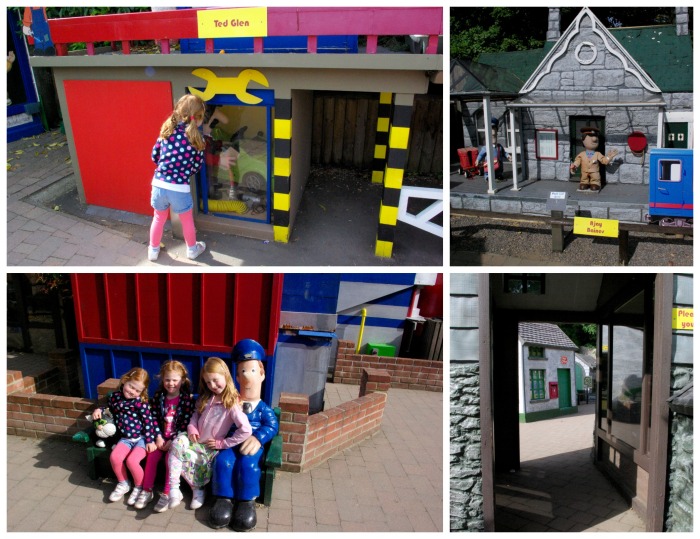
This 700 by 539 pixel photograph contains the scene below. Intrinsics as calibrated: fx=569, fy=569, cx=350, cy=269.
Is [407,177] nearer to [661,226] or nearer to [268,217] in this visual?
[268,217]

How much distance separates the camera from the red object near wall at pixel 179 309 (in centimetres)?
483

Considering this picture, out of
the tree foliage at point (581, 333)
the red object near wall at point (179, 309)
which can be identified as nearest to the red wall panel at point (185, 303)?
the red object near wall at point (179, 309)

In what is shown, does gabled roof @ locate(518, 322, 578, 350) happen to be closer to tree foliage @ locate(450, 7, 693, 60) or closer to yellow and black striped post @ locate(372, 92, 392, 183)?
yellow and black striped post @ locate(372, 92, 392, 183)

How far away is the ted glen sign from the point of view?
6.12m

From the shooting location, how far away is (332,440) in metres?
4.97

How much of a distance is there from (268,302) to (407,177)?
4.76 m

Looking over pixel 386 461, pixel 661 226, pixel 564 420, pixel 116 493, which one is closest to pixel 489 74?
pixel 661 226

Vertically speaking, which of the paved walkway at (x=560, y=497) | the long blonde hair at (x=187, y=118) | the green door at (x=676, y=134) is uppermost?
the long blonde hair at (x=187, y=118)

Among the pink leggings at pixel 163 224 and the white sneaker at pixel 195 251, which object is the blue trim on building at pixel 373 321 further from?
the pink leggings at pixel 163 224

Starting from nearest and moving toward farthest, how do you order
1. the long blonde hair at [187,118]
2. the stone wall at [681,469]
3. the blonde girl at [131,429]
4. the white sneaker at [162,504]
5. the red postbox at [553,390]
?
the white sneaker at [162,504]
the blonde girl at [131,429]
the stone wall at [681,469]
the long blonde hair at [187,118]
the red postbox at [553,390]

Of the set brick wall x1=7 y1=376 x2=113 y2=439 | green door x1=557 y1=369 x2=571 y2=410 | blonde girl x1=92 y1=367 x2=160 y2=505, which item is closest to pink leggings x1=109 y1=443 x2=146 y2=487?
blonde girl x1=92 y1=367 x2=160 y2=505

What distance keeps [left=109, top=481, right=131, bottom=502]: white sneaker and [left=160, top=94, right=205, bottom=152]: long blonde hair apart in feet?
9.92

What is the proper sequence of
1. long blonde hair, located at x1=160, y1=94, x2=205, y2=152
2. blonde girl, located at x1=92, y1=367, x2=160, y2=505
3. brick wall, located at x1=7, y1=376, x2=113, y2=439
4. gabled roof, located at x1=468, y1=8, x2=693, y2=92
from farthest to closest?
gabled roof, located at x1=468, y1=8, x2=693, y2=92
long blonde hair, located at x1=160, y1=94, x2=205, y2=152
brick wall, located at x1=7, y1=376, x2=113, y2=439
blonde girl, located at x1=92, y1=367, x2=160, y2=505

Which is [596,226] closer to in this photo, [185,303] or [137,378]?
[185,303]
